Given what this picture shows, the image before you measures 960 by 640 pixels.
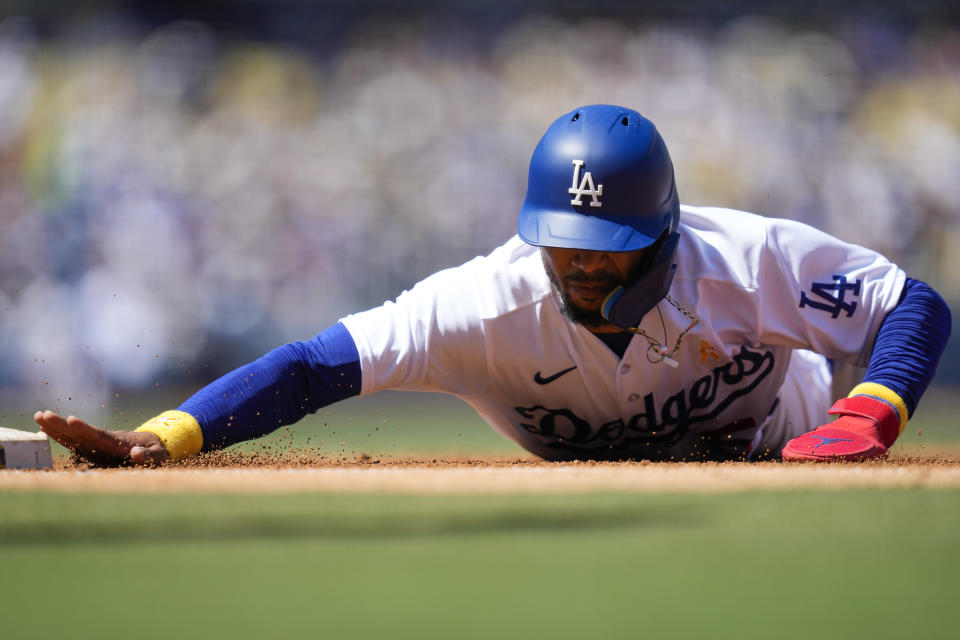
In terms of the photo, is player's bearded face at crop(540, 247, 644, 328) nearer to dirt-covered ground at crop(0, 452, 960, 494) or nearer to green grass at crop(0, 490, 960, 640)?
dirt-covered ground at crop(0, 452, 960, 494)

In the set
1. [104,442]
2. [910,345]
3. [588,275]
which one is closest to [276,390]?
[104,442]

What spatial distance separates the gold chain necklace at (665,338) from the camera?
2.37 metres

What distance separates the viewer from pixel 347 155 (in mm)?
6172

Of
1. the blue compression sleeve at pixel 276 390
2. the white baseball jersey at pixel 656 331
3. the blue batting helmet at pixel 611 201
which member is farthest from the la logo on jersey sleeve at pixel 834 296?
the blue compression sleeve at pixel 276 390

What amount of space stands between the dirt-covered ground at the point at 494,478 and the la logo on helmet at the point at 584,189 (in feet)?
1.90

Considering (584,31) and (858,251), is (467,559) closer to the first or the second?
(858,251)

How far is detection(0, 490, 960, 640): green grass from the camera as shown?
3.56ft

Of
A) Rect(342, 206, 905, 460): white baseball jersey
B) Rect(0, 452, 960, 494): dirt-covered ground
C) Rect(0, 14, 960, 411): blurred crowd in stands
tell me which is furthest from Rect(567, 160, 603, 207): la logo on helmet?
Rect(0, 14, 960, 411): blurred crowd in stands

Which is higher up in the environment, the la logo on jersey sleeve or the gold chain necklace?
the la logo on jersey sleeve

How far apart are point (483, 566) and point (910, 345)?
154cm

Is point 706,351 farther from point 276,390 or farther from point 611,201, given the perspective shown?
point 276,390

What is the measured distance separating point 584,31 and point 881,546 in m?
5.40

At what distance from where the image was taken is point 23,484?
6.32ft

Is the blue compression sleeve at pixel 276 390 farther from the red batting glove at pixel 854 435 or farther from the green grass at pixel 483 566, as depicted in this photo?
the red batting glove at pixel 854 435
